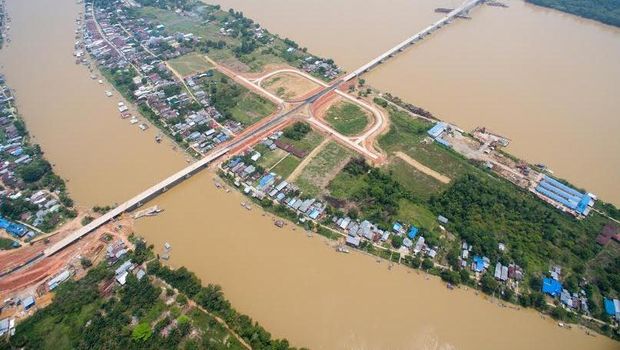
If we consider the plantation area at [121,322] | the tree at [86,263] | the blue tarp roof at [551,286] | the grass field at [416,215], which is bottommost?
the plantation area at [121,322]

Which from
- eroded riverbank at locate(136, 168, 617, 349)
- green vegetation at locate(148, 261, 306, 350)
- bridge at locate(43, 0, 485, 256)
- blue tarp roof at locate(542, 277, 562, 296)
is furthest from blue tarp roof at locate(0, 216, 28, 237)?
blue tarp roof at locate(542, 277, 562, 296)

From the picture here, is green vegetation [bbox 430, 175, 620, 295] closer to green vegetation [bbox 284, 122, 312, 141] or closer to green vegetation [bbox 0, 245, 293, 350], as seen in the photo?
green vegetation [bbox 284, 122, 312, 141]

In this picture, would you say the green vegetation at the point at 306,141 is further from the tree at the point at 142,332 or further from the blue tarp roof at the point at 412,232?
the tree at the point at 142,332

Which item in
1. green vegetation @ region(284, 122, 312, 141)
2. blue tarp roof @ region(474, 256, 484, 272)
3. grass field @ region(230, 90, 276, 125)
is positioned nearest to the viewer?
blue tarp roof @ region(474, 256, 484, 272)

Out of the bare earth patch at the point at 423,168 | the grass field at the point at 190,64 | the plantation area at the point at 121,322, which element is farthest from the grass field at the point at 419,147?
the grass field at the point at 190,64

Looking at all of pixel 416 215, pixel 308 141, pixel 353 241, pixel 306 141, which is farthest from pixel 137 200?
pixel 416 215

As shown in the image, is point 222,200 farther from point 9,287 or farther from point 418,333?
point 418,333

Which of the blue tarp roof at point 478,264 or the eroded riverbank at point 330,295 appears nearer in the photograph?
the eroded riverbank at point 330,295
